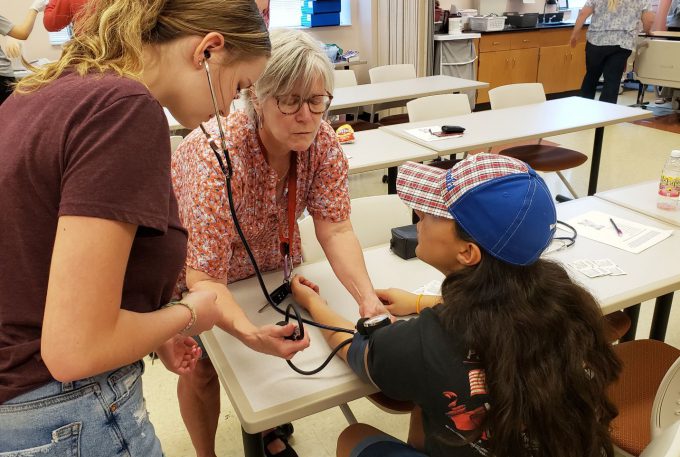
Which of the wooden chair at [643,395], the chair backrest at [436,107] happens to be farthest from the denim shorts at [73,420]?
the chair backrest at [436,107]

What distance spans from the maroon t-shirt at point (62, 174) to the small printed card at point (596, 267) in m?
1.21

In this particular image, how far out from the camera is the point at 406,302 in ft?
4.50

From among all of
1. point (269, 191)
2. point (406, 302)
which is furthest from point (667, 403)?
point (269, 191)

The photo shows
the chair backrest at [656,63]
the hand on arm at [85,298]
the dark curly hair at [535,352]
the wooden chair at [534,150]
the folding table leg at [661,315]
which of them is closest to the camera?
the hand on arm at [85,298]

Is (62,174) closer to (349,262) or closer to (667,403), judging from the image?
(349,262)

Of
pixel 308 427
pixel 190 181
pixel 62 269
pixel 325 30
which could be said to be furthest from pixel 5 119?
pixel 325 30

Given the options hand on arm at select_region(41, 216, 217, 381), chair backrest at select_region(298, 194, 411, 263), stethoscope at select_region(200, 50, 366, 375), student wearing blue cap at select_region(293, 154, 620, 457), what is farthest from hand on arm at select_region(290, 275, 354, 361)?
hand on arm at select_region(41, 216, 217, 381)

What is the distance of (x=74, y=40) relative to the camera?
78 cm

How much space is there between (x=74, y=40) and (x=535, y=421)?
0.96 metres

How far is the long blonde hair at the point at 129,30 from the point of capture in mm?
737

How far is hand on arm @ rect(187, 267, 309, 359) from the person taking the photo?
1141 mm

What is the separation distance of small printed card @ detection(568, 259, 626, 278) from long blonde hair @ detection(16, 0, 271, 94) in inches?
44.8

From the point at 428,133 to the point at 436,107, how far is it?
1.57ft

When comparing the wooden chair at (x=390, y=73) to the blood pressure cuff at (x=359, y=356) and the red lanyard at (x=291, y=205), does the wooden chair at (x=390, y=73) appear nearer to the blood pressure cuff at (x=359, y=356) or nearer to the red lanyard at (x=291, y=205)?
the red lanyard at (x=291, y=205)
